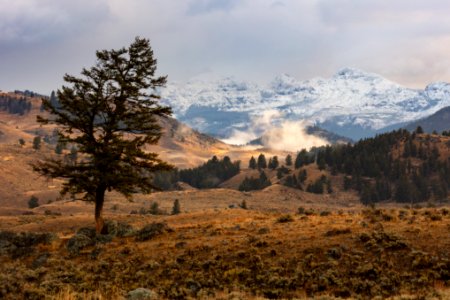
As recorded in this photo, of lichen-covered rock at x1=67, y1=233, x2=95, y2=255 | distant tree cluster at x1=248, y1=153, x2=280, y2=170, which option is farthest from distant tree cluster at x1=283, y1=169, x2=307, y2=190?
lichen-covered rock at x1=67, y1=233, x2=95, y2=255

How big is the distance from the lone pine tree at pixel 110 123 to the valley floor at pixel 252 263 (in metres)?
3.78

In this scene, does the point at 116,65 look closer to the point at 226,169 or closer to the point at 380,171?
the point at 380,171

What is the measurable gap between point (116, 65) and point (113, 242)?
12.1 metres

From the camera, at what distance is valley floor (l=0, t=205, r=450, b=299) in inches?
663

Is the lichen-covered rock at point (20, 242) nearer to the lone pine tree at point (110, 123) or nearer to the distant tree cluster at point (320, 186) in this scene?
the lone pine tree at point (110, 123)

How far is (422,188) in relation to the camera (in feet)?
453

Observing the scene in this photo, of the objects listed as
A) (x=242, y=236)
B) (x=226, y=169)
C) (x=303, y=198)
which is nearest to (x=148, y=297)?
(x=242, y=236)

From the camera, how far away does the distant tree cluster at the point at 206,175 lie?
563 ft

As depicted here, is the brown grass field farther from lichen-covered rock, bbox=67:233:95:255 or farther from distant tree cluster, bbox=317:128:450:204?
distant tree cluster, bbox=317:128:450:204

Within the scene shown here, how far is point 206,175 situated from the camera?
7141 inches

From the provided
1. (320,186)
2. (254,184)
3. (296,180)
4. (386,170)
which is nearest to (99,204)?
(320,186)

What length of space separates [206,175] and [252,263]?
6352 inches

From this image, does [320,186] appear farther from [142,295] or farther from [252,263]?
[142,295]

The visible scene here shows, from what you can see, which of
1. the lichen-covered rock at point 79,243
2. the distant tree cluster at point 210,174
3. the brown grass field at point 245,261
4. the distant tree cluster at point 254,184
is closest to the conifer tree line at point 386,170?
the distant tree cluster at point 254,184
